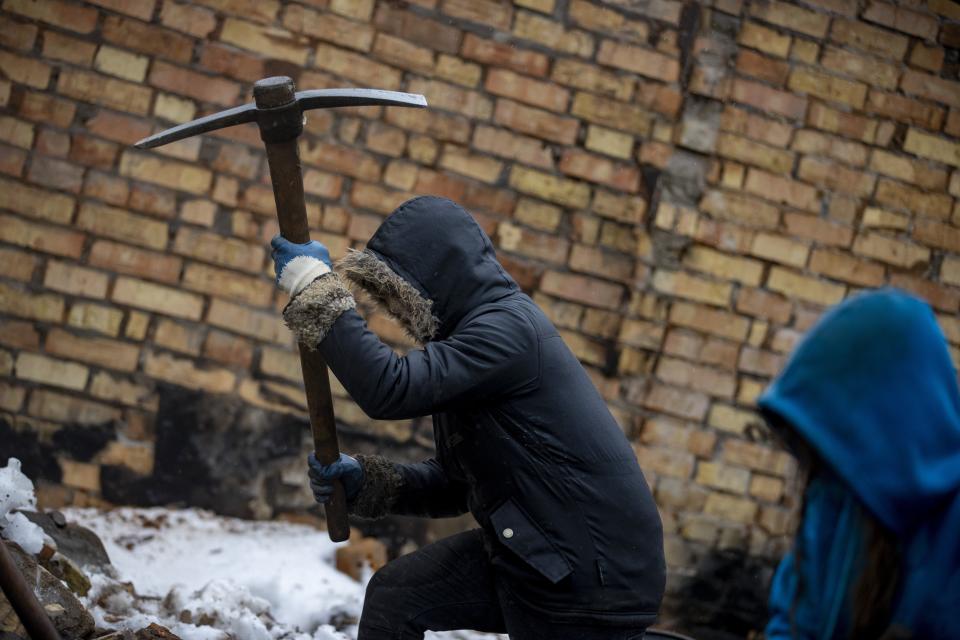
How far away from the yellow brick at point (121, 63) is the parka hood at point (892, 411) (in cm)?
278

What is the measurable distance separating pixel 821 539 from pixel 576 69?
2.41 metres

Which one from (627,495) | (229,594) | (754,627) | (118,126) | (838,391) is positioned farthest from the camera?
(754,627)

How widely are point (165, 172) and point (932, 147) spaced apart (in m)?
2.88

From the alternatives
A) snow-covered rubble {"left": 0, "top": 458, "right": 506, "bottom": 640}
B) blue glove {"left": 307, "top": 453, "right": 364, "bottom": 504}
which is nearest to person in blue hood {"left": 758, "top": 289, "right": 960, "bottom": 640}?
blue glove {"left": 307, "top": 453, "right": 364, "bottom": 504}

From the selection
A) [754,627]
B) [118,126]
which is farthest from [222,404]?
[754,627]

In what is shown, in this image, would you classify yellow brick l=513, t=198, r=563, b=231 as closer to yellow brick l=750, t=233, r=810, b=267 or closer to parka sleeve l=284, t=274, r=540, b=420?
yellow brick l=750, t=233, r=810, b=267

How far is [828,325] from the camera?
1.25 meters

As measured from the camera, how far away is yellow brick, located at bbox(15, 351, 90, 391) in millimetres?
3285

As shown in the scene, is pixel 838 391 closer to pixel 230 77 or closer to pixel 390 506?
pixel 390 506

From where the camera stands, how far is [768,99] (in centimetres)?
344

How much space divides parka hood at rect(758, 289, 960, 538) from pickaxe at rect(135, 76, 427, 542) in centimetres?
123

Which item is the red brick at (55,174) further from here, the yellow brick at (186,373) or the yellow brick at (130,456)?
the yellow brick at (130,456)

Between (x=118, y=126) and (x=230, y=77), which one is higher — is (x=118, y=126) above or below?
below

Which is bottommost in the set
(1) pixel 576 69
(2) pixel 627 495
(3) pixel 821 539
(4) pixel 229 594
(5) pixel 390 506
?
(4) pixel 229 594
